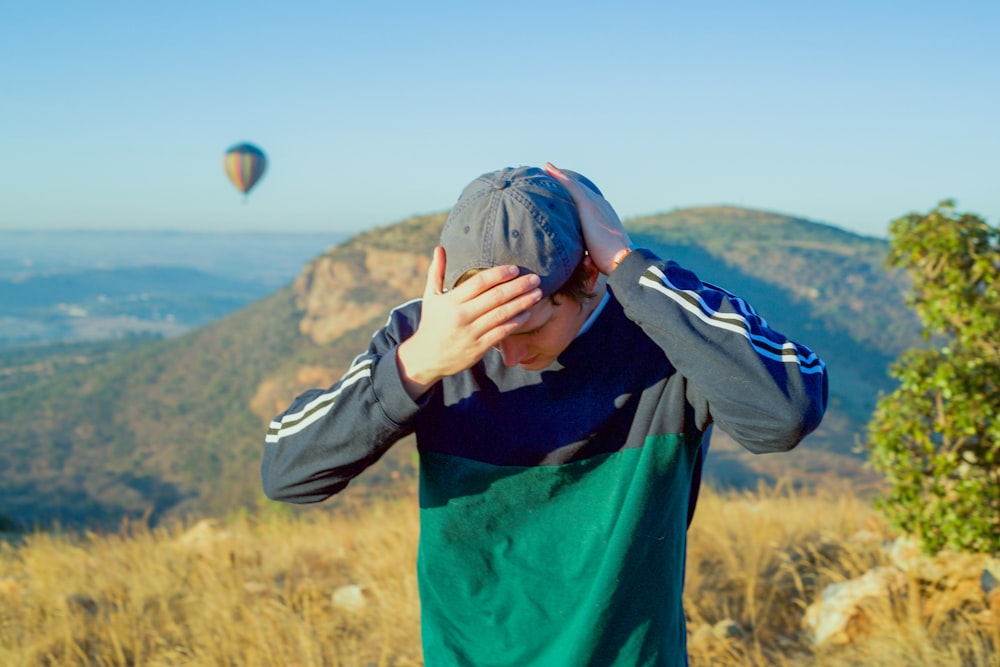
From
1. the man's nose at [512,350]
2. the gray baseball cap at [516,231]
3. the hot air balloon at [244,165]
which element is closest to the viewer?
the gray baseball cap at [516,231]

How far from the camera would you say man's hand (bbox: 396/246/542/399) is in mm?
1307

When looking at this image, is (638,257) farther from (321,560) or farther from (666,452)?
(321,560)

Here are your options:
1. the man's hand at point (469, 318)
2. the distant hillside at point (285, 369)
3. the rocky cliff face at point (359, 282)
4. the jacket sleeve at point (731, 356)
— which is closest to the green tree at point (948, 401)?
the jacket sleeve at point (731, 356)

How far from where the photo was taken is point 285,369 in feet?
189

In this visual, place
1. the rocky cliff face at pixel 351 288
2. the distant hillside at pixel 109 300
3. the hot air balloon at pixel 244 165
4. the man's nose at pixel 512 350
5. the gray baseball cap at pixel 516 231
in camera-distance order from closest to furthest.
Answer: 1. the gray baseball cap at pixel 516 231
2. the man's nose at pixel 512 350
3. the hot air balloon at pixel 244 165
4. the rocky cliff face at pixel 351 288
5. the distant hillside at pixel 109 300

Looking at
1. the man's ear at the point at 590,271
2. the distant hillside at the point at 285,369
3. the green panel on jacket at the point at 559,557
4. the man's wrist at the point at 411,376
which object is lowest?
the distant hillside at the point at 285,369

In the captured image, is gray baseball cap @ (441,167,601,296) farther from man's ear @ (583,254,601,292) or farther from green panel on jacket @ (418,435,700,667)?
green panel on jacket @ (418,435,700,667)

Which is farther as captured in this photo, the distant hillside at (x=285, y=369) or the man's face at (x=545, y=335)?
the distant hillside at (x=285, y=369)

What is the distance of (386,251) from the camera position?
2697 inches

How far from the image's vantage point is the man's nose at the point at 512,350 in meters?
1.52

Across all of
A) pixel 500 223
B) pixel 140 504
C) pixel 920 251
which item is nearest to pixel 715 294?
pixel 500 223

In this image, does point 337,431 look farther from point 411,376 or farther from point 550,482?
point 550,482

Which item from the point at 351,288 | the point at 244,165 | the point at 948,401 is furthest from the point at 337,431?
the point at 351,288

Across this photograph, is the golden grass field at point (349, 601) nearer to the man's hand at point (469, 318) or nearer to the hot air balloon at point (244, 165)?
the man's hand at point (469, 318)
